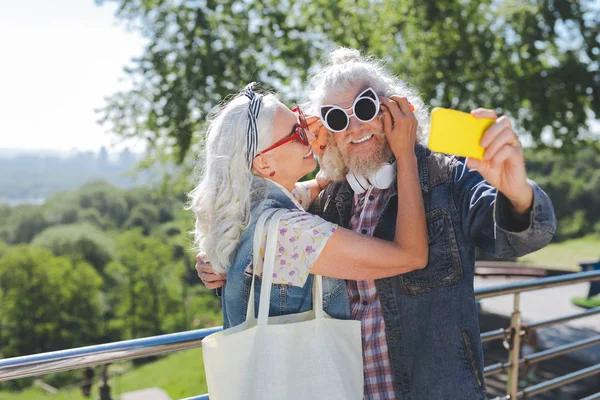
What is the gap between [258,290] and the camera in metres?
1.66

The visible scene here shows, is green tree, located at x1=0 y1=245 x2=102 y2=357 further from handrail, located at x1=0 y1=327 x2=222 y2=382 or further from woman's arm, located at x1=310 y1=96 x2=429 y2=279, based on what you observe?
woman's arm, located at x1=310 y1=96 x2=429 y2=279

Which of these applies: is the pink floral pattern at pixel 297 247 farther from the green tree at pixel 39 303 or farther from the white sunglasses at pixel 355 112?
the green tree at pixel 39 303

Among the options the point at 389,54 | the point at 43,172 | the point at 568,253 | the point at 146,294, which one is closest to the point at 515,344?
the point at 389,54

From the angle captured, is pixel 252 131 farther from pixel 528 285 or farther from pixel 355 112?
pixel 528 285

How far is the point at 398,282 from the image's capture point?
6.01 ft

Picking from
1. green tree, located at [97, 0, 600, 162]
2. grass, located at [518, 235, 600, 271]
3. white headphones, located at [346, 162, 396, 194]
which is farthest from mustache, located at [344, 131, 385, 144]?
grass, located at [518, 235, 600, 271]

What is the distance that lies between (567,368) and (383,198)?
12.5m

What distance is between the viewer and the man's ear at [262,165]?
1.73m

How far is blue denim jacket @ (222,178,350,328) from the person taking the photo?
166cm

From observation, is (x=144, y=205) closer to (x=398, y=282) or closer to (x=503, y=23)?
(x=503, y=23)

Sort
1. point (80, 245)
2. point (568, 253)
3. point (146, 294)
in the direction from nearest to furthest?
point (568, 253)
point (146, 294)
point (80, 245)

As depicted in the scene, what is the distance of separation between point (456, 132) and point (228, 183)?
744 mm

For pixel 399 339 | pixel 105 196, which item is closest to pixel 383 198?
pixel 399 339

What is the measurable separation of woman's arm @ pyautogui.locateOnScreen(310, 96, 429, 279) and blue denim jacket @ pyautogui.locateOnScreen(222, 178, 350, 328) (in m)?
0.12
